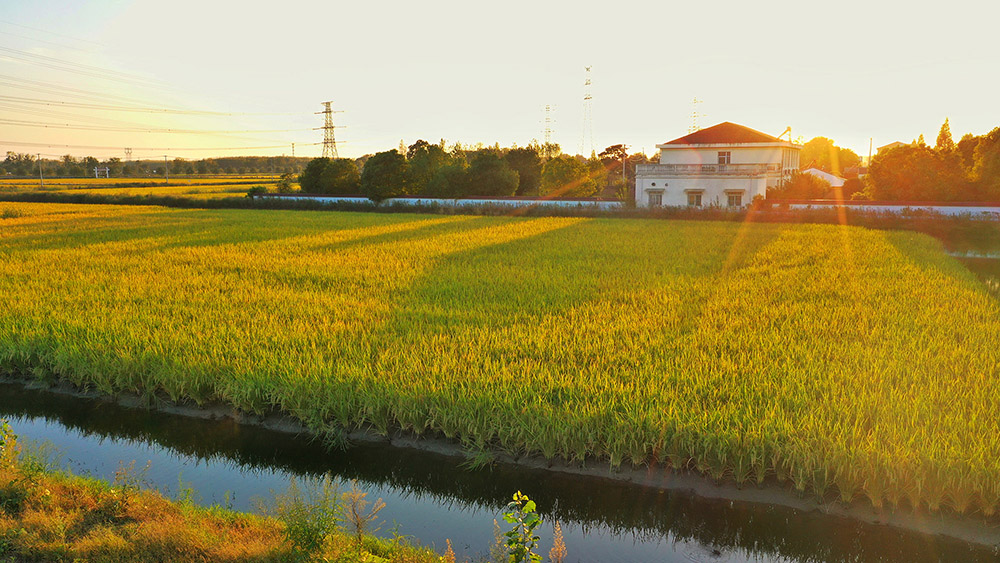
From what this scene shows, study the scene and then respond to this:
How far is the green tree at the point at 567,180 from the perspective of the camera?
35938 millimetres

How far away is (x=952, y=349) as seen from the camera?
20.9ft

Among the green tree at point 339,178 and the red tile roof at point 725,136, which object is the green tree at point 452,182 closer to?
the green tree at point 339,178

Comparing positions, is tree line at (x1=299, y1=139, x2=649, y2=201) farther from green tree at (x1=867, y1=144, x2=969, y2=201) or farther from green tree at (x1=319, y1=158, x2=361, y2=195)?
green tree at (x1=867, y1=144, x2=969, y2=201)

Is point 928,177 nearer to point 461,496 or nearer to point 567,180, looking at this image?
A: point 567,180

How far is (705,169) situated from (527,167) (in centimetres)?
1126

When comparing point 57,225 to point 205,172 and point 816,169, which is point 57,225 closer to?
point 816,169

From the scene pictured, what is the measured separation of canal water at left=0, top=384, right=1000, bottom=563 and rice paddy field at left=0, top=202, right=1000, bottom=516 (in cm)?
26

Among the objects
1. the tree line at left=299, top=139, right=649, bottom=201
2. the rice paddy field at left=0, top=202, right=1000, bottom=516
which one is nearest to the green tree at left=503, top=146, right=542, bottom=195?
the tree line at left=299, top=139, right=649, bottom=201

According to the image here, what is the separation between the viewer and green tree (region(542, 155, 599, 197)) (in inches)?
1415

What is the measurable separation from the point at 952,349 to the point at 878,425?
8.95 feet

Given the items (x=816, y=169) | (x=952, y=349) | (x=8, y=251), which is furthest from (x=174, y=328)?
(x=816, y=169)

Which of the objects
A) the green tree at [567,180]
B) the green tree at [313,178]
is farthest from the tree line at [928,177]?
the green tree at [313,178]

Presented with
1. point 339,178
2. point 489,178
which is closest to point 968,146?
point 489,178

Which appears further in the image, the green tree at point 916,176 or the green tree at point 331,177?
the green tree at point 331,177
